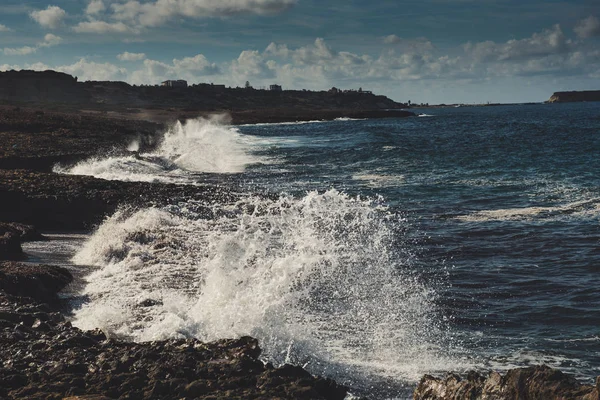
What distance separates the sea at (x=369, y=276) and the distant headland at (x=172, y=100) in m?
64.8

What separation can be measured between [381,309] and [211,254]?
490 cm

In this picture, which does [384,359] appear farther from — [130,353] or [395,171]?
[395,171]

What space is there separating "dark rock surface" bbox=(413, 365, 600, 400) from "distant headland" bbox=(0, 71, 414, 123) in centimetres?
7856

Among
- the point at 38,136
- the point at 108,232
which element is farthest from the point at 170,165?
the point at 108,232

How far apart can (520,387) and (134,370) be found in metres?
4.32

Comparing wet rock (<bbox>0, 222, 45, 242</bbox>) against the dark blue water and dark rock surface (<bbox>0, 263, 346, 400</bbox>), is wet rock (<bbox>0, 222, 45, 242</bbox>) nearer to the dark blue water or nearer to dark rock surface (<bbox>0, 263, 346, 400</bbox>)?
dark rock surface (<bbox>0, 263, 346, 400</bbox>)

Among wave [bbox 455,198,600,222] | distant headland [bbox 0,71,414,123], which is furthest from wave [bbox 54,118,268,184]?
distant headland [bbox 0,71,414,123]

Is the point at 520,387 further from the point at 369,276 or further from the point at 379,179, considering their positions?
the point at 379,179

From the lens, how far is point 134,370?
731 centimetres

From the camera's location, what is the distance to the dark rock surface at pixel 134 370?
22.1 feet

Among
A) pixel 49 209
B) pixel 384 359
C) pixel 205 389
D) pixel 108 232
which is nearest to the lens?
pixel 205 389

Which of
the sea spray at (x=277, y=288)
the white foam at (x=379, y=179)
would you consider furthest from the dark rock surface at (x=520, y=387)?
the white foam at (x=379, y=179)

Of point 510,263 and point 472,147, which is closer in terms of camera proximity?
point 510,263

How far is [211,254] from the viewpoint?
14.8 meters
